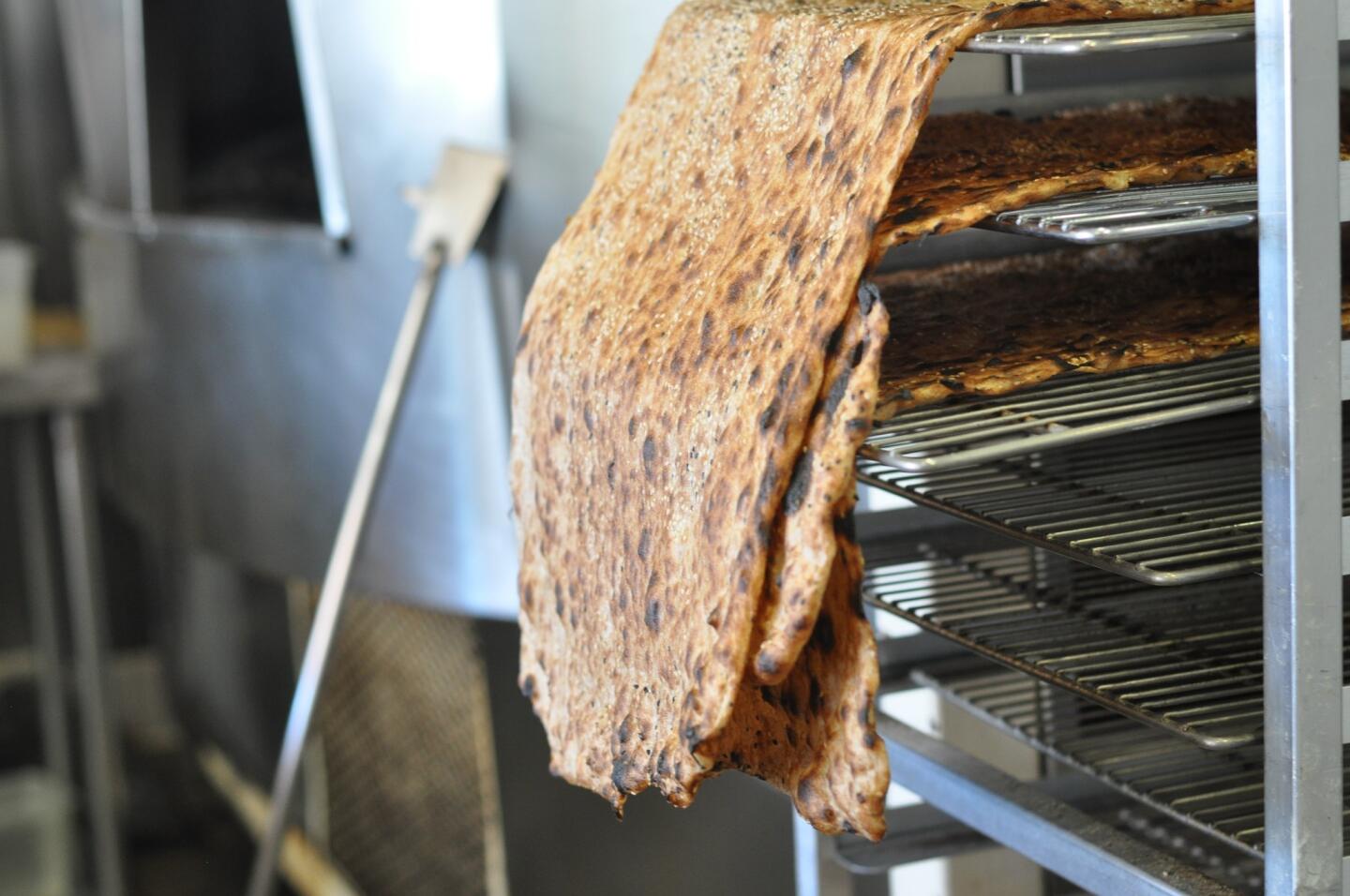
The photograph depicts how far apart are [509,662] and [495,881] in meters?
0.30

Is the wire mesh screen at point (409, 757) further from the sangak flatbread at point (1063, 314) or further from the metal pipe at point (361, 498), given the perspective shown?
the sangak flatbread at point (1063, 314)

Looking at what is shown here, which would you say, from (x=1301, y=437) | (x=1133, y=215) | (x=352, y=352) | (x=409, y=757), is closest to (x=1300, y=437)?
(x=1301, y=437)

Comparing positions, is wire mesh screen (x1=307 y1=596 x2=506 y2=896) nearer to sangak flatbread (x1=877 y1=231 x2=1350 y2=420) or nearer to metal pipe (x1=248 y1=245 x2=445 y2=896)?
metal pipe (x1=248 y1=245 x2=445 y2=896)

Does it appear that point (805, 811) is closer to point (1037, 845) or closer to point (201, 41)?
point (1037, 845)

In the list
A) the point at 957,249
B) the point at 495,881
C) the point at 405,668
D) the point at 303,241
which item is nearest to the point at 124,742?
the point at 405,668

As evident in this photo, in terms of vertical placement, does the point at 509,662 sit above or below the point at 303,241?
below

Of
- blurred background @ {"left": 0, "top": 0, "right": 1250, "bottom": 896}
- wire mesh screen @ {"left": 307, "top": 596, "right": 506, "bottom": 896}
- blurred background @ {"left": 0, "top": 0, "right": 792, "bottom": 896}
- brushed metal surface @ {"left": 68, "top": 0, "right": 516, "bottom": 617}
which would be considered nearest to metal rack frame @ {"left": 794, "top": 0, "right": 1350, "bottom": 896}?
blurred background @ {"left": 0, "top": 0, "right": 1250, "bottom": 896}

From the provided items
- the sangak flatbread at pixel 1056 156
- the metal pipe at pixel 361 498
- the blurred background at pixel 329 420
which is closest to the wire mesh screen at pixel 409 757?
the blurred background at pixel 329 420

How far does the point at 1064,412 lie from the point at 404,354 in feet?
3.17

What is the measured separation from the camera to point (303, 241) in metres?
1.72

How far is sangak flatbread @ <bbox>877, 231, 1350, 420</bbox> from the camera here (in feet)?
2.29

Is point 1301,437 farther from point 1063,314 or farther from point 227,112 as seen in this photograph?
point 227,112

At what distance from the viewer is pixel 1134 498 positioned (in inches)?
31.2

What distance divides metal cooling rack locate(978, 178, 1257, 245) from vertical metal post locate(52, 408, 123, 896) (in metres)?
2.30
